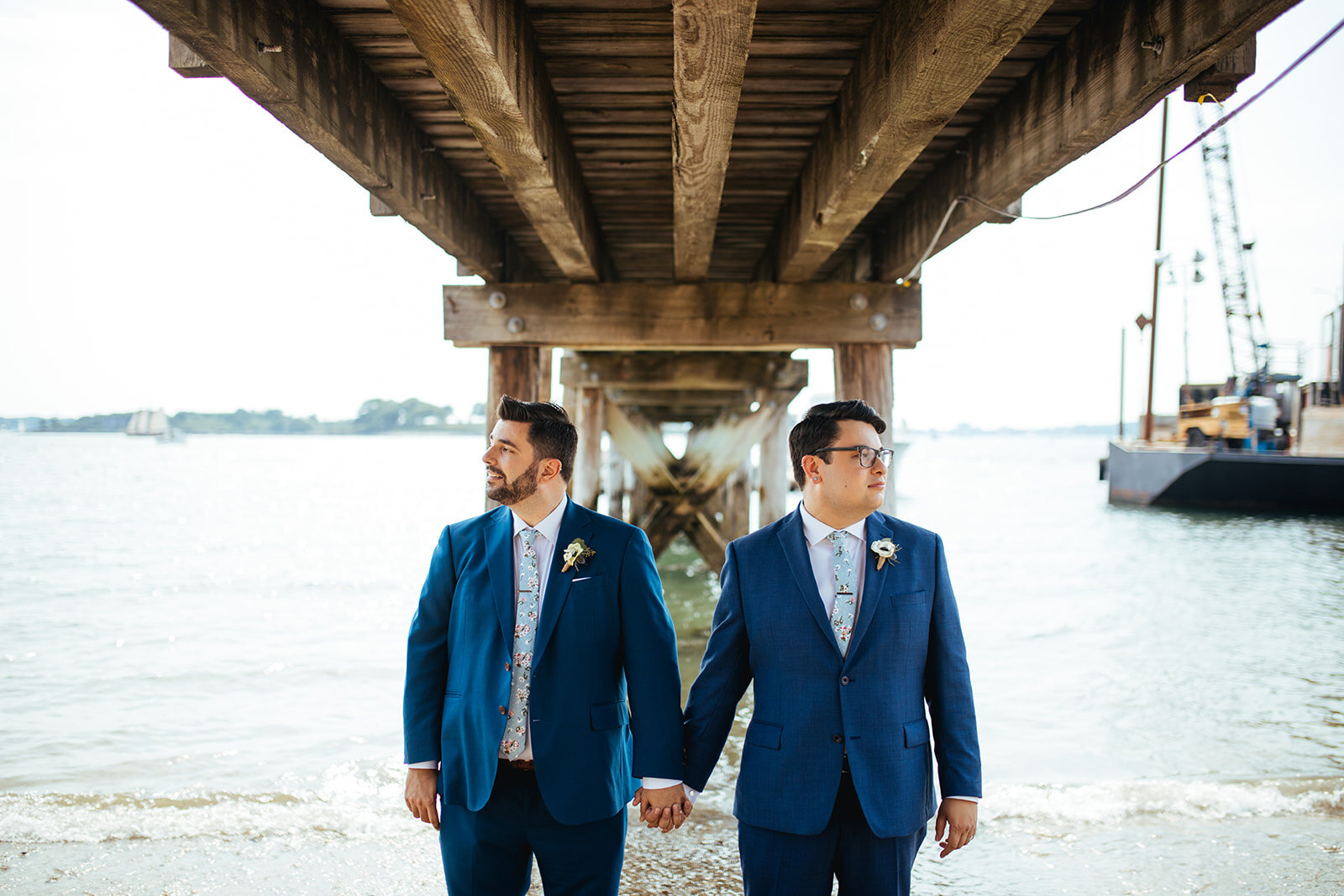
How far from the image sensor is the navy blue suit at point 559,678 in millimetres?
2115

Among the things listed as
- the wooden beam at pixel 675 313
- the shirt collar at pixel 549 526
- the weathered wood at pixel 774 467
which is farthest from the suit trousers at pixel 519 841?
the weathered wood at pixel 774 467

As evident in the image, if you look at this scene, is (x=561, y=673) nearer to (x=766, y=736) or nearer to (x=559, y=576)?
(x=559, y=576)

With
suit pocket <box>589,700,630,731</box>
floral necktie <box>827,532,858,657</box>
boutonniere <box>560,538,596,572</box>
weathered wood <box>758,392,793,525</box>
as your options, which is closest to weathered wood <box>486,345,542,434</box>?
boutonniere <box>560,538,596,572</box>

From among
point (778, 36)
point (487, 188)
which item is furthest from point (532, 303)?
point (778, 36)

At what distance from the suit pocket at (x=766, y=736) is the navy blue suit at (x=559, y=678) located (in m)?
0.20

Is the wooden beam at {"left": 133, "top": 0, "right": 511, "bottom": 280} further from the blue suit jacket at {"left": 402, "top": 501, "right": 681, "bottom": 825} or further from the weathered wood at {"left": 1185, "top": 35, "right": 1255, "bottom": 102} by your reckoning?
the weathered wood at {"left": 1185, "top": 35, "right": 1255, "bottom": 102}

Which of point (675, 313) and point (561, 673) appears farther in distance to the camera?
point (675, 313)

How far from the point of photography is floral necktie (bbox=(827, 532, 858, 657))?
6.89 ft

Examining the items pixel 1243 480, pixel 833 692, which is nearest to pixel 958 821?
pixel 833 692

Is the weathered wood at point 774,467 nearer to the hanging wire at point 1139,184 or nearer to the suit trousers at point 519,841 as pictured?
the hanging wire at point 1139,184

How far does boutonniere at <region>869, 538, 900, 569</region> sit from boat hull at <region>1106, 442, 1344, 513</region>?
3006 cm

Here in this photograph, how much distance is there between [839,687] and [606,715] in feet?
1.98

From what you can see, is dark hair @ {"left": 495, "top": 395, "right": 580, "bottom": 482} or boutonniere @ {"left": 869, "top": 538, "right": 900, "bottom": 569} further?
dark hair @ {"left": 495, "top": 395, "right": 580, "bottom": 482}

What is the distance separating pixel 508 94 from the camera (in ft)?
7.80
